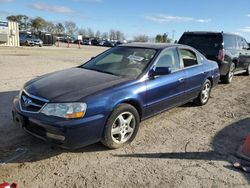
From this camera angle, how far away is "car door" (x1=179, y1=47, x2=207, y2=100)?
18.8 ft

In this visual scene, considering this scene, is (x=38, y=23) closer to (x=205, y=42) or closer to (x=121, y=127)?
(x=205, y=42)

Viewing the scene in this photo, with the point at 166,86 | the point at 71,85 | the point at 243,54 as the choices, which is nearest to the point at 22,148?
the point at 71,85

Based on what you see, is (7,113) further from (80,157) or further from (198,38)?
(198,38)

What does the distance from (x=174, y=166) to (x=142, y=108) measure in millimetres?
1128

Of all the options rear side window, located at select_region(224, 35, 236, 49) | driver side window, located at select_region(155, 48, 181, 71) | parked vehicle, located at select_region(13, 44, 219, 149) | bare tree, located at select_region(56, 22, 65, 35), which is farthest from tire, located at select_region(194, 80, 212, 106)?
bare tree, located at select_region(56, 22, 65, 35)

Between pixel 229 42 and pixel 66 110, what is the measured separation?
7791 millimetres

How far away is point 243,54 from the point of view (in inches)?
425

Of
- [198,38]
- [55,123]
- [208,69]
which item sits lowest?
[55,123]

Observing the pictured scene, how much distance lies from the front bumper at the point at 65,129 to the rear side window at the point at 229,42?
23.0 feet

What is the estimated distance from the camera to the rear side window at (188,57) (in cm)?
577

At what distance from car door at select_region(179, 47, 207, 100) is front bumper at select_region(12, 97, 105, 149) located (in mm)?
2625

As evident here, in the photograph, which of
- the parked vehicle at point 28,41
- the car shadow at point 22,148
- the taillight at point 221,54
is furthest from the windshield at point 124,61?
the parked vehicle at point 28,41

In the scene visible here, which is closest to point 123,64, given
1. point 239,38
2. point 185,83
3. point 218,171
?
point 185,83

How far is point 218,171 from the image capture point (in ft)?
12.1
